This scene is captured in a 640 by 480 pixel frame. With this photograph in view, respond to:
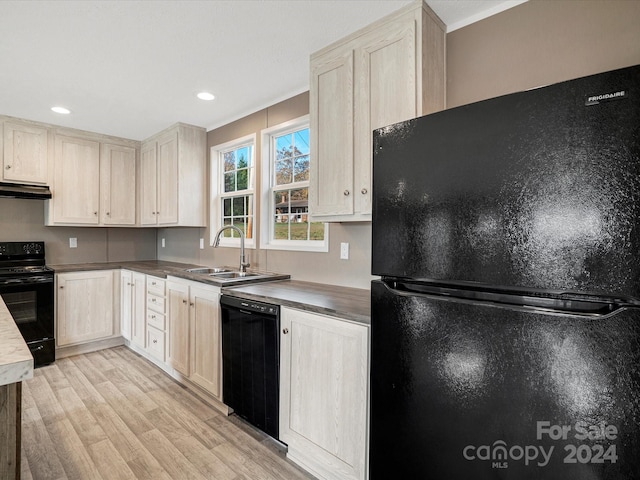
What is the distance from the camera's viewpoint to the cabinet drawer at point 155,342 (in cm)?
312

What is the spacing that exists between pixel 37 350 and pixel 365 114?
12.3ft

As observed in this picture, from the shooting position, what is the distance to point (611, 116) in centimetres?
79

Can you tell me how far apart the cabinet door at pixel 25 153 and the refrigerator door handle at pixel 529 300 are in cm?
410

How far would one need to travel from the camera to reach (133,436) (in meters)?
2.16

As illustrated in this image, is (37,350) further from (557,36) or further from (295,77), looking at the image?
(557,36)

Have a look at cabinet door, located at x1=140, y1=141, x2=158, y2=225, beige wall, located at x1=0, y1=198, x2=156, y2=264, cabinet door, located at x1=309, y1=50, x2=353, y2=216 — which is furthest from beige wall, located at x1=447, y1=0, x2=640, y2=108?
beige wall, located at x1=0, y1=198, x2=156, y2=264

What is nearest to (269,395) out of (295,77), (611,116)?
(611,116)

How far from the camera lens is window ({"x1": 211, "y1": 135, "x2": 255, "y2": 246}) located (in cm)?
327

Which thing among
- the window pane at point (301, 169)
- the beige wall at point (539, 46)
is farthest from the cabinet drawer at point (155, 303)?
the beige wall at point (539, 46)

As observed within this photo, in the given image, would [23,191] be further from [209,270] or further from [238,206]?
[238,206]

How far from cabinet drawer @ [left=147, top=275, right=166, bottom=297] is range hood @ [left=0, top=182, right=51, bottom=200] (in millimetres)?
1452

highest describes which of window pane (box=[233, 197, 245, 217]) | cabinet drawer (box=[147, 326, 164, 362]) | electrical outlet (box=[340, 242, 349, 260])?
window pane (box=[233, 197, 245, 217])

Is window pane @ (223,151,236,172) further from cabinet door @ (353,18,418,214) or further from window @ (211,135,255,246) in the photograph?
cabinet door @ (353,18,418,214)

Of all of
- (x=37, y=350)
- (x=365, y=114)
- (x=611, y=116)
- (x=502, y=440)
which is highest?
(x=365, y=114)
